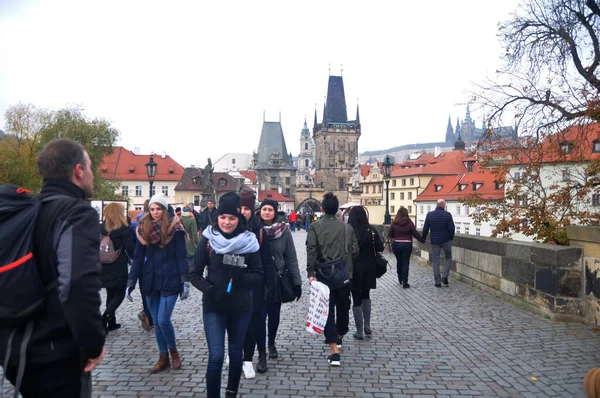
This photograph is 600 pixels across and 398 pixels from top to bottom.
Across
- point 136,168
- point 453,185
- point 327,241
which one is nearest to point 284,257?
point 327,241

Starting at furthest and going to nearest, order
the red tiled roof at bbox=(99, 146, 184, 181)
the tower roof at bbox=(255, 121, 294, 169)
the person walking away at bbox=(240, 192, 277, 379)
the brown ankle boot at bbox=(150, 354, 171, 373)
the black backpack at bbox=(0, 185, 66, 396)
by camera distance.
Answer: the tower roof at bbox=(255, 121, 294, 169), the red tiled roof at bbox=(99, 146, 184, 181), the brown ankle boot at bbox=(150, 354, 171, 373), the person walking away at bbox=(240, 192, 277, 379), the black backpack at bbox=(0, 185, 66, 396)

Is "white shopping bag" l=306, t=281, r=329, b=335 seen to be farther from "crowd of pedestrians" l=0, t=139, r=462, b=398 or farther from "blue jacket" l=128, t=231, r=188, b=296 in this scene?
"blue jacket" l=128, t=231, r=188, b=296

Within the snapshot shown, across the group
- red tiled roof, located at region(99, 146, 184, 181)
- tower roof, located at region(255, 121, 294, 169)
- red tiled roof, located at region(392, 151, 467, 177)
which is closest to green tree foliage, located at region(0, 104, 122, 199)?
red tiled roof, located at region(99, 146, 184, 181)

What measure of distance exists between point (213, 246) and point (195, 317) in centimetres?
396

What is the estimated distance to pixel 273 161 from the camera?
9656cm

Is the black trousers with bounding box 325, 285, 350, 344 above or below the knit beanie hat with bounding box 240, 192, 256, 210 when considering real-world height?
below

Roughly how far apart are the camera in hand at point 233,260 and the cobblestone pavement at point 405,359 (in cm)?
121

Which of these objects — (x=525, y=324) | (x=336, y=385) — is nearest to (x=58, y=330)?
(x=336, y=385)

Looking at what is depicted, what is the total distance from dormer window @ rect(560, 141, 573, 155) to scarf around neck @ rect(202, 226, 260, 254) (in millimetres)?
9275

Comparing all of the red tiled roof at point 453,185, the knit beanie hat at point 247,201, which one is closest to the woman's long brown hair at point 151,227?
the knit beanie hat at point 247,201

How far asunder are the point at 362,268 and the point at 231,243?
277cm

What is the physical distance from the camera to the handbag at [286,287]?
222 inches

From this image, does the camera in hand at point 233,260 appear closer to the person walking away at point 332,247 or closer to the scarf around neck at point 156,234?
the scarf around neck at point 156,234

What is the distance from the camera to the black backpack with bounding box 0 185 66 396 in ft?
7.52
